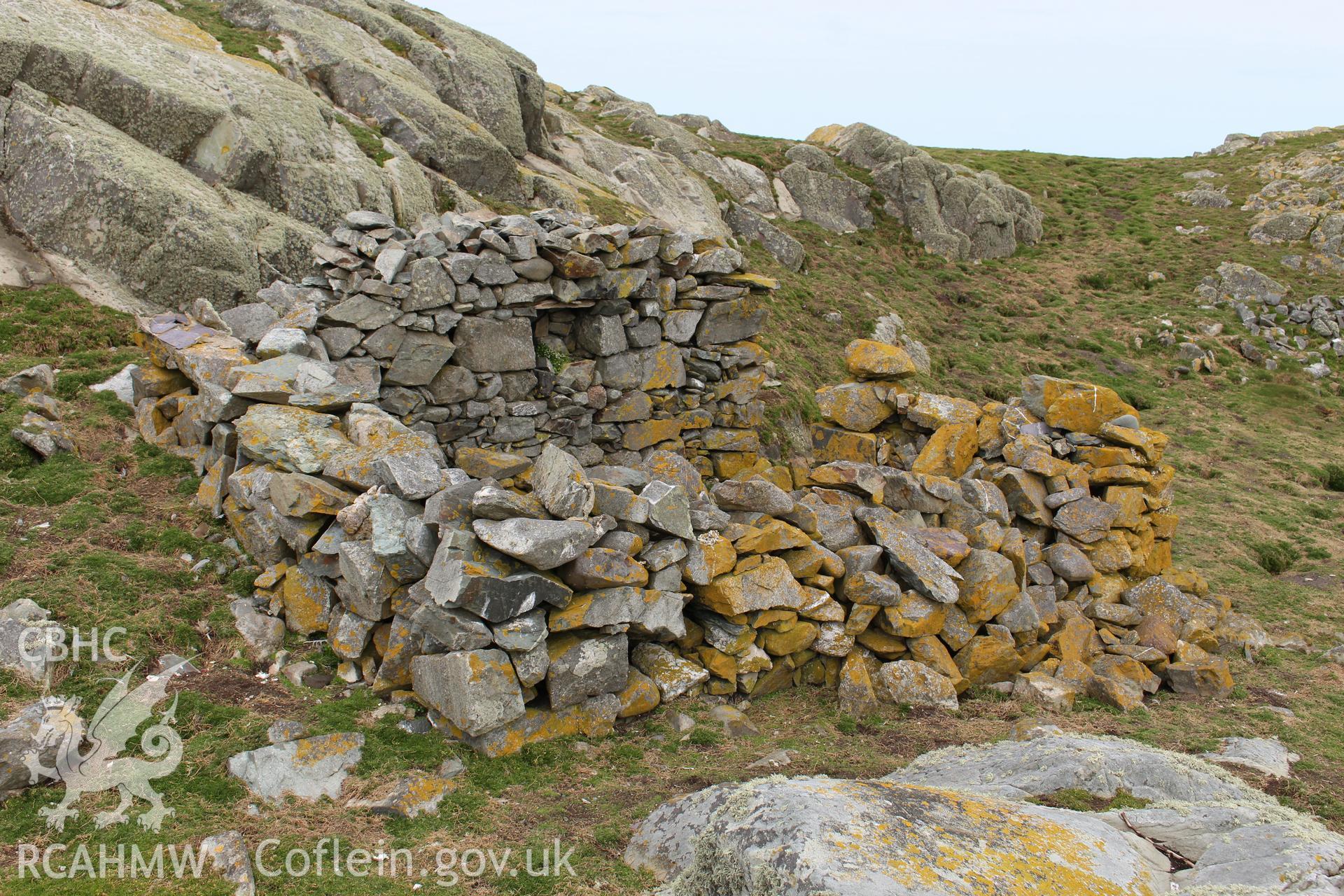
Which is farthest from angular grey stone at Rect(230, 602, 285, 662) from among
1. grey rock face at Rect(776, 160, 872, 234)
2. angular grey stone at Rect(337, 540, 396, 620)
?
grey rock face at Rect(776, 160, 872, 234)

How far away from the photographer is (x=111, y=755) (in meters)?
7.94

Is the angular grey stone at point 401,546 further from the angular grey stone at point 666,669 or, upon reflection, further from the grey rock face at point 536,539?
the angular grey stone at point 666,669

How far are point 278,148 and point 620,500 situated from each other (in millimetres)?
16092

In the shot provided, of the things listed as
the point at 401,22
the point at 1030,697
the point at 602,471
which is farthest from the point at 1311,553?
the point at 401,22

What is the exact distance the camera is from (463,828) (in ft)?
25.4

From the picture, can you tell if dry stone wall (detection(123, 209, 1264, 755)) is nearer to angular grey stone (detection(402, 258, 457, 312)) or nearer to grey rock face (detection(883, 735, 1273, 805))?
angular grey stone (detection(402, 258, 457, 312))

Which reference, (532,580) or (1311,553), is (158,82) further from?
(1311,553)

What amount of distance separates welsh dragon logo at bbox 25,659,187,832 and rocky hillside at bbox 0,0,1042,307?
11.3 m

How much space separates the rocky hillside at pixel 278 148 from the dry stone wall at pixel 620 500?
139 inches

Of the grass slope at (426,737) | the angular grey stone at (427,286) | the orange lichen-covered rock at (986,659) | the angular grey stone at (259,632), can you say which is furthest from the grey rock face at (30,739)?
the orange lichen-covered rock at (986,659)

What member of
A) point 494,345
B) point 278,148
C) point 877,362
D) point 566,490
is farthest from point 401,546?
point 278,148

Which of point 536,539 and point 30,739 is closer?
point 30,739

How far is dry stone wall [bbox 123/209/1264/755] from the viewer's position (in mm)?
9891

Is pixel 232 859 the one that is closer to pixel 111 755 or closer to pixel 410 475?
pixel 111 755
